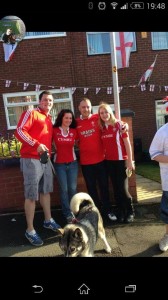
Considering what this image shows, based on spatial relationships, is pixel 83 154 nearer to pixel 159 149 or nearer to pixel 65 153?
pixel 65 153

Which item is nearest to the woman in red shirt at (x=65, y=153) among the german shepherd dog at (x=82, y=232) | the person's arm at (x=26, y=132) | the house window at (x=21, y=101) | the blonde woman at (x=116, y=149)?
the blonde woman at (x=116, y=149)

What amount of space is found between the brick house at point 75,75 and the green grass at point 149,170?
31.9 inches

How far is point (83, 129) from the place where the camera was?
354cm

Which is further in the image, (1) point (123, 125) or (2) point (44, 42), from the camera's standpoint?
(2) point (44, 42)

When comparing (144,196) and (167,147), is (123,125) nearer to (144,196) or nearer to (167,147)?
(167,147)

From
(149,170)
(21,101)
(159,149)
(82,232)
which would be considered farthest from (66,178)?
(21,101)

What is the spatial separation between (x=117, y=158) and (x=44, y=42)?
17.2 ft

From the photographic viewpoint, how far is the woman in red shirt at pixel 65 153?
349 cm

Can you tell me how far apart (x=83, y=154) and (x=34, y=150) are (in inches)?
27.2

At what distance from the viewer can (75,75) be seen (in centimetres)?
823
